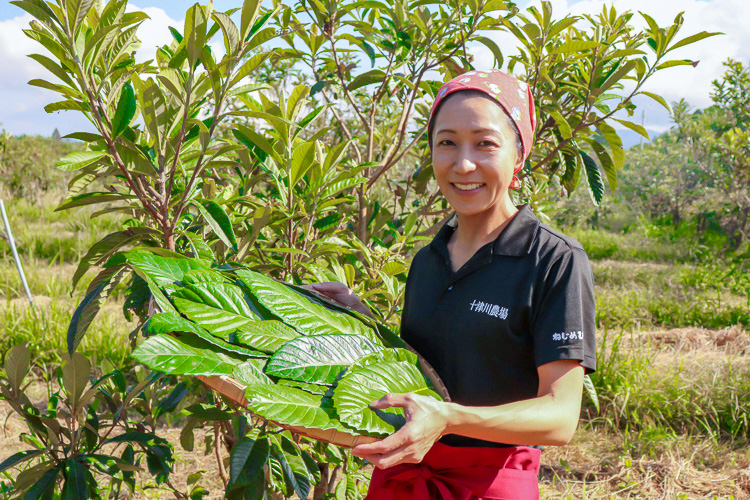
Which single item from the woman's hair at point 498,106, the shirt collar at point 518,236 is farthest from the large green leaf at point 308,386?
the woman's hair at point 498,106

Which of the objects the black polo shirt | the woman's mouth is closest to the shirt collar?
the black polo shirt

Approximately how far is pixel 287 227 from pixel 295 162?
0.90ft

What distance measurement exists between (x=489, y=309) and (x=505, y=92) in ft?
1.54

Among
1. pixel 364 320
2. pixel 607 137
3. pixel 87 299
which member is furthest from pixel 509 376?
pixel 607 137

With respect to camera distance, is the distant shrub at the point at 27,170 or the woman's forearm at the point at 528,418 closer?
the woman's forearm at the point at 528,418

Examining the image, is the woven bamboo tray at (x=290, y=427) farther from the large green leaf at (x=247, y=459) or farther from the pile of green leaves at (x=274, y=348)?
the large green leaf at (x=247, y=459)

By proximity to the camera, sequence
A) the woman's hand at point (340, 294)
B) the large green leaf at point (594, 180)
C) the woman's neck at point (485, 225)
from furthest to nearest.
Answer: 1. the large green leaf at point (594, 180)
2. the woman's hand at point (340, 294)
3. the woman's neck at point (485, 225)

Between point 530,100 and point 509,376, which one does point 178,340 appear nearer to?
point 509,376

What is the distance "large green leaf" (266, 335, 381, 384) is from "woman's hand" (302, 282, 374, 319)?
384mm

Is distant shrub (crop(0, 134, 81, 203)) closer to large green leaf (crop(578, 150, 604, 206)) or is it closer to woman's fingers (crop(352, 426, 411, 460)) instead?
large green leaf (crop(578, 150, 604, 206))

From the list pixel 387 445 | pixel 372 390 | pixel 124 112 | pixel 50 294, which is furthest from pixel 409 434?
pixel 50 294

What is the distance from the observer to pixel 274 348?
3.60 feet

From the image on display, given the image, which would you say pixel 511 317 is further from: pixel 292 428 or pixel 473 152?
pixel 292 428

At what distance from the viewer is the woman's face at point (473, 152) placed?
3.93 ft
